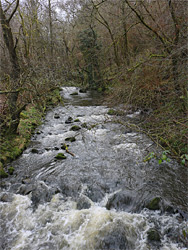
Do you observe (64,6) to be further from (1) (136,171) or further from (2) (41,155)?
(1) (136,171)

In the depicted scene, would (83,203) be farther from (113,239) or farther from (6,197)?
(6,197)

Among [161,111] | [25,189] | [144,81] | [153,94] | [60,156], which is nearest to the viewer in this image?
[25,189]

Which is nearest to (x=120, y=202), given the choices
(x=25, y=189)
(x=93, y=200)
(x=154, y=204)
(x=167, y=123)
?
(x=93, y=200)

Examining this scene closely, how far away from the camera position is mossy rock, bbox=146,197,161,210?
4.11 meters

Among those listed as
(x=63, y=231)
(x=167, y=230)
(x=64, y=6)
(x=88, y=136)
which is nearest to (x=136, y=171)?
(x=167, y=230)

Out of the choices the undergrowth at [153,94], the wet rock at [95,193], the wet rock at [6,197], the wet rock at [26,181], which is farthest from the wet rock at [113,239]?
the undergrowth at [153,94]

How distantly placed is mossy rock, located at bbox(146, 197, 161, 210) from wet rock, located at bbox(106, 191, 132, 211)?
41cm

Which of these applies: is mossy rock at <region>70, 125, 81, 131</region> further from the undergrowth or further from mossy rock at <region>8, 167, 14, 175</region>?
mossy rock at <region>8, 167, 14, 175</region>

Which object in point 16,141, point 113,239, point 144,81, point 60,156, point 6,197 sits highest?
point 144,81

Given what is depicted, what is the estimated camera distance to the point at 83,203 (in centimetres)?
443

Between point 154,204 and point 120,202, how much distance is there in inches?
29.1

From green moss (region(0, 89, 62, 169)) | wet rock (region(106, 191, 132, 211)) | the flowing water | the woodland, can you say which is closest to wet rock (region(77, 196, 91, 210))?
the flowing water

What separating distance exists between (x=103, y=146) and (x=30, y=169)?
259 centimetres

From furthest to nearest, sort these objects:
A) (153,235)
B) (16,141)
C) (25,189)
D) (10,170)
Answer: (16,141)
(10,170)
(25,189)
(153,235)
